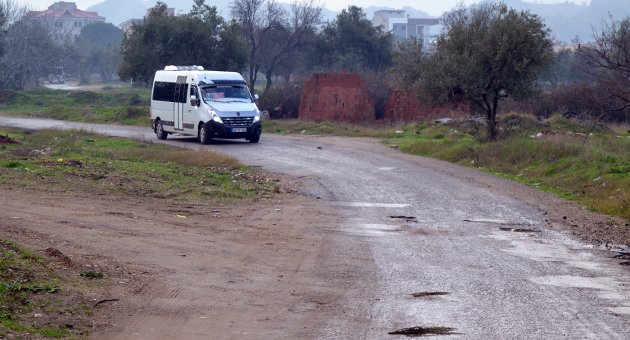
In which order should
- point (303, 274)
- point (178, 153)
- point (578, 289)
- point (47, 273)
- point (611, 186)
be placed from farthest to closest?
point (178, 153) < point (611, 186) < point (303, 274) < point (578, 289) < point (47, 273)

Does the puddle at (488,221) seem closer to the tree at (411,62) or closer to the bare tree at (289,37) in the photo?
the tree at (411,62)

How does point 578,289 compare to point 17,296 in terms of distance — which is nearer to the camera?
point 17,296

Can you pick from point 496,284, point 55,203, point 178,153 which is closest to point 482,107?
point 178,153

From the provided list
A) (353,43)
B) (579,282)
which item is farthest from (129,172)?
(353,43)

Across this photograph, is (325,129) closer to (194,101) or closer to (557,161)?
(194,101)

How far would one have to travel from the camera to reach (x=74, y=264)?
31.4ft

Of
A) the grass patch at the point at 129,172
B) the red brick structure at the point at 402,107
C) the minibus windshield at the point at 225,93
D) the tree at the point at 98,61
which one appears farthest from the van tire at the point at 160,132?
the tree at the point at 98,61

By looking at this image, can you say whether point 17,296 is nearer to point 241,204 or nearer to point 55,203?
point 55,203

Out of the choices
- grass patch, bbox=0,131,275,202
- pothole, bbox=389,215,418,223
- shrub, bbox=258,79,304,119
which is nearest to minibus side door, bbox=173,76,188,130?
grass patch, bbox=0,131,275,202

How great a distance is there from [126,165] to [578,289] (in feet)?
43.8

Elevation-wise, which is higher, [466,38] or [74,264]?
[466,38]

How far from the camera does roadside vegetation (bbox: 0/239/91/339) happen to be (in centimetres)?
722

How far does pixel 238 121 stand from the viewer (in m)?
30.8

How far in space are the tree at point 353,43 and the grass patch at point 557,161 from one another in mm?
35004
